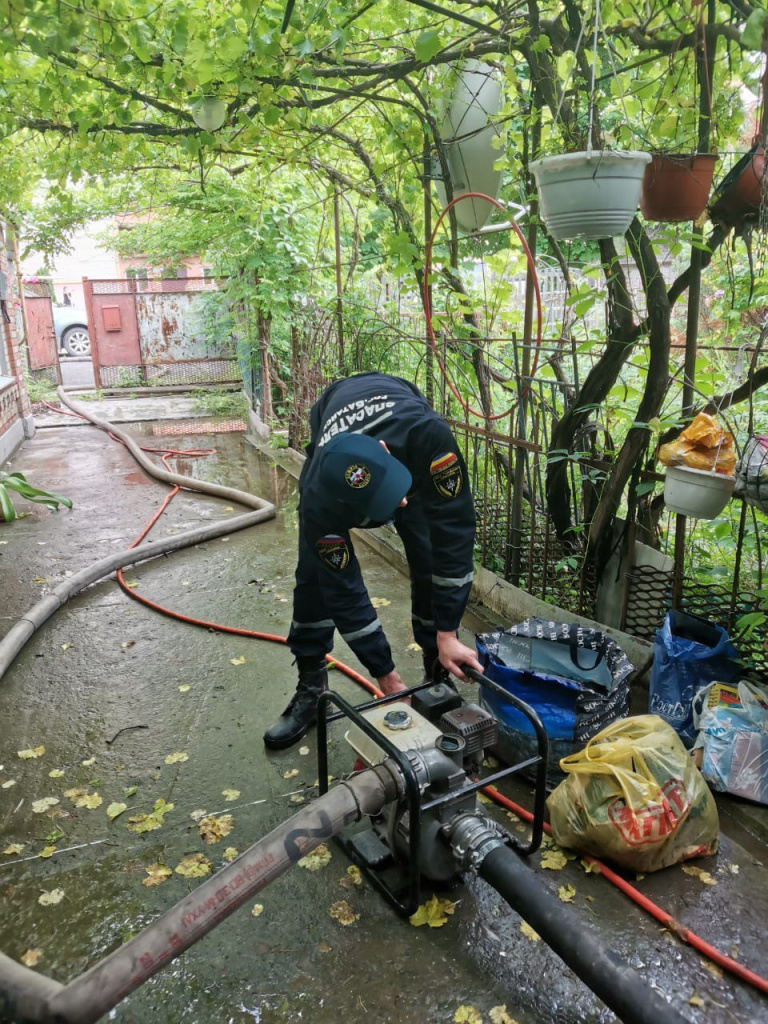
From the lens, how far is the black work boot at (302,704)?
126 inches

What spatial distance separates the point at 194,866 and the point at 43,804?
0.81m

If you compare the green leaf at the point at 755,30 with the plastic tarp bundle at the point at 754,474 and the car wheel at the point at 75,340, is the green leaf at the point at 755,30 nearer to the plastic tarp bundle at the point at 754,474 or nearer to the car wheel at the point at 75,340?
the plastic tarp bundle at the point at 754,474

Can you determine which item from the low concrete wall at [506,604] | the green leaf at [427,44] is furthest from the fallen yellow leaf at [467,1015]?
the green leaf at [427,44]

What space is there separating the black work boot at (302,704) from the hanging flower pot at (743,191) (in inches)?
109

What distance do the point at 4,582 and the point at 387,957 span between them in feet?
13.9

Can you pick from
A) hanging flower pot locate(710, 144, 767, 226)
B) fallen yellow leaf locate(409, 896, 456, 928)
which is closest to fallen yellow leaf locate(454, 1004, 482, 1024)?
fallen yellow leaf locate(409, 896, 456, 928)

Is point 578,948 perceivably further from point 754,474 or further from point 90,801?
point 90,801

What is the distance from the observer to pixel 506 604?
177 inches

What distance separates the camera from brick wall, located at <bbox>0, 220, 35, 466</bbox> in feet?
30.4

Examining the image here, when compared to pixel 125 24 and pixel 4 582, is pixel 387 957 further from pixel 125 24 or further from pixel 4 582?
pixel 125 24

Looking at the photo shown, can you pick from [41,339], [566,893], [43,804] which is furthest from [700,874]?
[41,339]

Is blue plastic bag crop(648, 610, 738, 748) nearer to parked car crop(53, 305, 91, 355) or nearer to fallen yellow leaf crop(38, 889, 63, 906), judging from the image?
fallen yellow leaf crop(38, 889, 63, 906)

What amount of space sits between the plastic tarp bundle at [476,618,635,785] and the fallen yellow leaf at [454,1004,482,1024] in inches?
41.2

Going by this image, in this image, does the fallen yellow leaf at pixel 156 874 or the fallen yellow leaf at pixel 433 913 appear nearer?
the fallen yellow leaf at pixel 433 913
